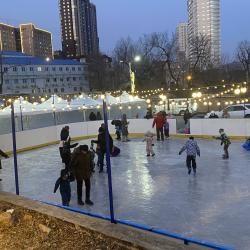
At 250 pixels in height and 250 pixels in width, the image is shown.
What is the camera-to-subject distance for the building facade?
84.5 m

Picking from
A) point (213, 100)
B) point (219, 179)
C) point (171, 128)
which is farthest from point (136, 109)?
point (219, 179)

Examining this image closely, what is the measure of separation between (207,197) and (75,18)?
191781 mm

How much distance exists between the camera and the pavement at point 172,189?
25.7 feet

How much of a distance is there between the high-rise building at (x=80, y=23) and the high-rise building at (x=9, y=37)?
38340mm

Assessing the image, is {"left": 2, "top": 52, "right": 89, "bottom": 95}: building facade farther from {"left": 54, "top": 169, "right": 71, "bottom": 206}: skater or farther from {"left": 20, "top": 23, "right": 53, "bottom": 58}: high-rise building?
{"left": 54, "top": 169, "right": 71, "bottom": 206}: skater

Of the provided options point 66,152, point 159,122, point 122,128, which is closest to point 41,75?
point 122,128

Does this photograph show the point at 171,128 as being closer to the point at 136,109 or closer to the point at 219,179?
the point at 136,109

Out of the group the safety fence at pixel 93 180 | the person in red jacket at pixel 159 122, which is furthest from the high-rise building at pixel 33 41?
the person in red jacket at pixel 159 122

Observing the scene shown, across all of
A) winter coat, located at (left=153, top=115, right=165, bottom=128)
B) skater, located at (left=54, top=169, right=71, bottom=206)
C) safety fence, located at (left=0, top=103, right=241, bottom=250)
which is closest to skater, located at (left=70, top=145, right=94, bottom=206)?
skater, located at (left=54, top=169, right=71, bottom=206)

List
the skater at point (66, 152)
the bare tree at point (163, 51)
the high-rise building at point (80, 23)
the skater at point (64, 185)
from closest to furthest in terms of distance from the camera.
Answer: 1. the skater at point (64, 185)
2. the skater at point (66, 152)
3. the bare tree at point (163, 51)
4. the high-rise building at point (80, 23)

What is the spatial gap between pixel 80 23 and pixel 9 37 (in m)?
54.7

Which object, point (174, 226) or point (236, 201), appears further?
point (236, 201)

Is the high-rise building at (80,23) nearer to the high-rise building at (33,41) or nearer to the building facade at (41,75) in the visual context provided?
the high-rise building at (33,41)

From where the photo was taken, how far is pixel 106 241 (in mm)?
4898
